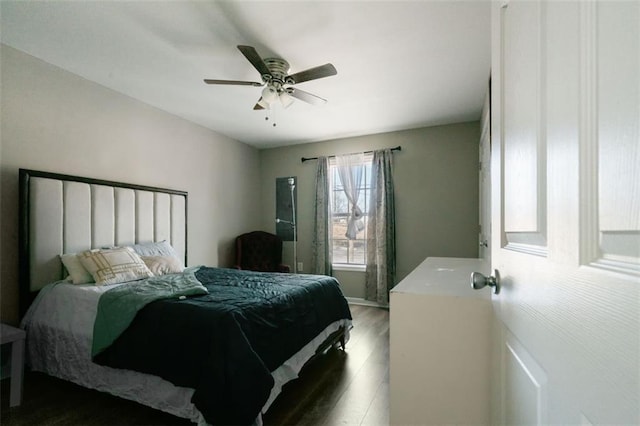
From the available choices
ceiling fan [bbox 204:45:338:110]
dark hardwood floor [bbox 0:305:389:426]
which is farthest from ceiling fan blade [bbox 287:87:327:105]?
dark hardwood floor [bbox 0:305:389:426]

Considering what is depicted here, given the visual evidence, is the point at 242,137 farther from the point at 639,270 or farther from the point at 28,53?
the point at 639,270

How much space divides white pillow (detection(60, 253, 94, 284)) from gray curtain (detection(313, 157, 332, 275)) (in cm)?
291

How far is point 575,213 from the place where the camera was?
0.36 meters

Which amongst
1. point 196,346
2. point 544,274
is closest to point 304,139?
point 196,346

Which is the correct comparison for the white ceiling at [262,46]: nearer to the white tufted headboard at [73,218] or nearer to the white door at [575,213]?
the white tufted headboard at [73,218]

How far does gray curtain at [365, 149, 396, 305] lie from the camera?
159 inches

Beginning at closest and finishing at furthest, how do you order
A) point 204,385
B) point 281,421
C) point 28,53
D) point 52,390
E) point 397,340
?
point 397,340
point 204,385
point 281,421
point 52,390
point 28,53

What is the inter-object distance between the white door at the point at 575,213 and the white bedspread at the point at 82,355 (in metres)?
1.57

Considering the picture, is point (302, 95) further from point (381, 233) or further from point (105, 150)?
point (381, 233)

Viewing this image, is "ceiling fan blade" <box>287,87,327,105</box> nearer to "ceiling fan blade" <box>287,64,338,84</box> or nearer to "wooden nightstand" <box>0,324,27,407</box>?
"ceiling fan blade" <box>287,64,338,84</box>

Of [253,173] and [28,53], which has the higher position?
[28,53]

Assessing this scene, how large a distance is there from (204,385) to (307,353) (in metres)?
0.84

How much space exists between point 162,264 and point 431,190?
3433mm

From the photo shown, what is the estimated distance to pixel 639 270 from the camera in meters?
0.25
